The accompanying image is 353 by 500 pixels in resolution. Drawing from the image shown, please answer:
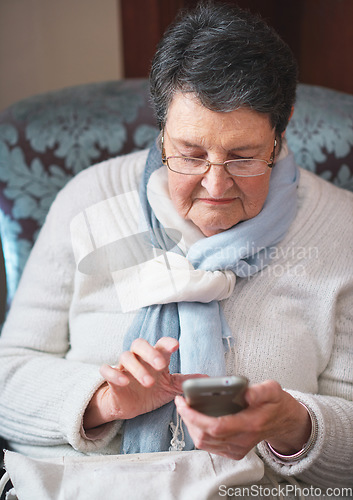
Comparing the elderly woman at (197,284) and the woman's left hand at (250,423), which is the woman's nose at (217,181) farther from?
the woman's left hand at (250,423)

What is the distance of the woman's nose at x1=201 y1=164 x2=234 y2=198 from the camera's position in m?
1.12

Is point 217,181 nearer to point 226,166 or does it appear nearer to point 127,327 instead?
point 226,166

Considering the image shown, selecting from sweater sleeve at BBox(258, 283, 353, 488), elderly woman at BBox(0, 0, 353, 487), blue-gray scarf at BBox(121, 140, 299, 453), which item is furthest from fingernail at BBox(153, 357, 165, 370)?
sweater sleeve at BBox(258, 283, 353, 488)

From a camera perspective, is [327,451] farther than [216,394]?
Yes

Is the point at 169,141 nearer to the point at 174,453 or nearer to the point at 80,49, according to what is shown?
the point at 174,453

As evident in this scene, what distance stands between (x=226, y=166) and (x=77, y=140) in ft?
1.97

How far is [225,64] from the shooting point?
1069mm

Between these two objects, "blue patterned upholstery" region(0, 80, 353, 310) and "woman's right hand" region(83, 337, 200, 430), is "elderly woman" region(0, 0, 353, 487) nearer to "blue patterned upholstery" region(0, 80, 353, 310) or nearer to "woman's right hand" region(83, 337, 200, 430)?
"woman's right hand" region(83, 337, 200, 430)

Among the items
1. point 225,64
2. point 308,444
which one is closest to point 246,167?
point 225,64

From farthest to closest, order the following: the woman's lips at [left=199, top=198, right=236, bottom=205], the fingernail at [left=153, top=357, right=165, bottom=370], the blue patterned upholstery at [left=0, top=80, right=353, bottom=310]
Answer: the blue patterned upholstery at [left=0, top=80, right=353, bottom=310] → the woman's lips at [left=199, top=198, right=236, bottom=205] → the fingernail at [left=153, top=357, right=165, bottom=370]

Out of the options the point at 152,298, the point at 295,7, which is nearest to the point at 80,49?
the point at 295,7

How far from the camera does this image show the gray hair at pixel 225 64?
107cm

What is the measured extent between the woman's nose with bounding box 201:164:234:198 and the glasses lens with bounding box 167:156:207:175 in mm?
19

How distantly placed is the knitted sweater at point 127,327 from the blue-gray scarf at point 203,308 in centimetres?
4
